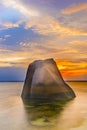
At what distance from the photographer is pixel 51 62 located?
1258 inches

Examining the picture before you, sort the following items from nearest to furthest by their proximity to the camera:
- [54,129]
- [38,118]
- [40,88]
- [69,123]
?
[54,129], [69,123], [38,118], [40,88]

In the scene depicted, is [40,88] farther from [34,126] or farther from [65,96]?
[34,126]

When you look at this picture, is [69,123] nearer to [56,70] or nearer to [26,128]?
[26,128]

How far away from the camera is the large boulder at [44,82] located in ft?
99.7

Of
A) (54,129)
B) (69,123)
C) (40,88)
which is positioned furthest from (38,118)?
(40,88)

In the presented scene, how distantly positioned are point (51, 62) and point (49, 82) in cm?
257

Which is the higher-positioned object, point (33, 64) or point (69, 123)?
point (33, 64)

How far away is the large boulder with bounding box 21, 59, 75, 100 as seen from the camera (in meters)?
30.4

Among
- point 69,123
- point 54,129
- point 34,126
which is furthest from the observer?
point 69,123

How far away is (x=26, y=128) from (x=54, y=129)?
1857 millimetres

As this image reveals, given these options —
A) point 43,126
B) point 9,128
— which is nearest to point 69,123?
point 43,126

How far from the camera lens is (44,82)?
30281 mm

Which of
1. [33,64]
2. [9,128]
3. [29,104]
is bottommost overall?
[29,104]

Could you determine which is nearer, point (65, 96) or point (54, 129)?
point (54, 129)
